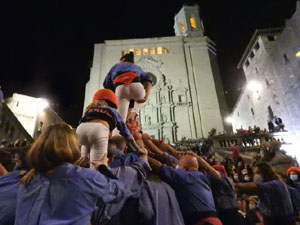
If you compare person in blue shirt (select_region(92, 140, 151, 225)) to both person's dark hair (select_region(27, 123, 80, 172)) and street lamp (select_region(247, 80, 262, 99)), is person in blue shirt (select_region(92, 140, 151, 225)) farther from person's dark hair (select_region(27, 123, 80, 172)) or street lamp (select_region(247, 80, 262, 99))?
street lamp (select_region(247, 80, 262, 99))

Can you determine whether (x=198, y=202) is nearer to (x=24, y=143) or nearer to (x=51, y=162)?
(x=51, y=162)

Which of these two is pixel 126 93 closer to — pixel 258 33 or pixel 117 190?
pixel 117 190

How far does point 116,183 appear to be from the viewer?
→ 198 cm

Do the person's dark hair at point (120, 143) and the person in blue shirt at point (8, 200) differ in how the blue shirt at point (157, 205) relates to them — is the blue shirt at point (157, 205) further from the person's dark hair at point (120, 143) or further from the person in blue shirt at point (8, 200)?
the person in blue shirt at point (8, 200)

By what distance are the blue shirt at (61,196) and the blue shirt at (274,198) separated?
11.7 ft

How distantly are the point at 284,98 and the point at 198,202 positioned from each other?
25.7 meters

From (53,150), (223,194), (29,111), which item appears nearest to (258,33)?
(223,194)

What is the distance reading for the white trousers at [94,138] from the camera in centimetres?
293

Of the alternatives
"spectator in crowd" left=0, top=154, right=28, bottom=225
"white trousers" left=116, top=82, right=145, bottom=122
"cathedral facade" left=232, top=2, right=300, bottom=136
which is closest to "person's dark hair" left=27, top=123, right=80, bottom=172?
"spectator in crowd" left=0, top=154, right=28, bottom=225

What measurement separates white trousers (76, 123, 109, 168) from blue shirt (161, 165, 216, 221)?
1.03 m

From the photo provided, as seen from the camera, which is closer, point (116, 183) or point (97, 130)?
point (116, 183)

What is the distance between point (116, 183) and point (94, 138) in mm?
1198

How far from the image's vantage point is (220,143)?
14.5 metres

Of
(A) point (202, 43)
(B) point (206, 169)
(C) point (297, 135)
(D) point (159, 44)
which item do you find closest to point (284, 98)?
(C) point (297, 135)
